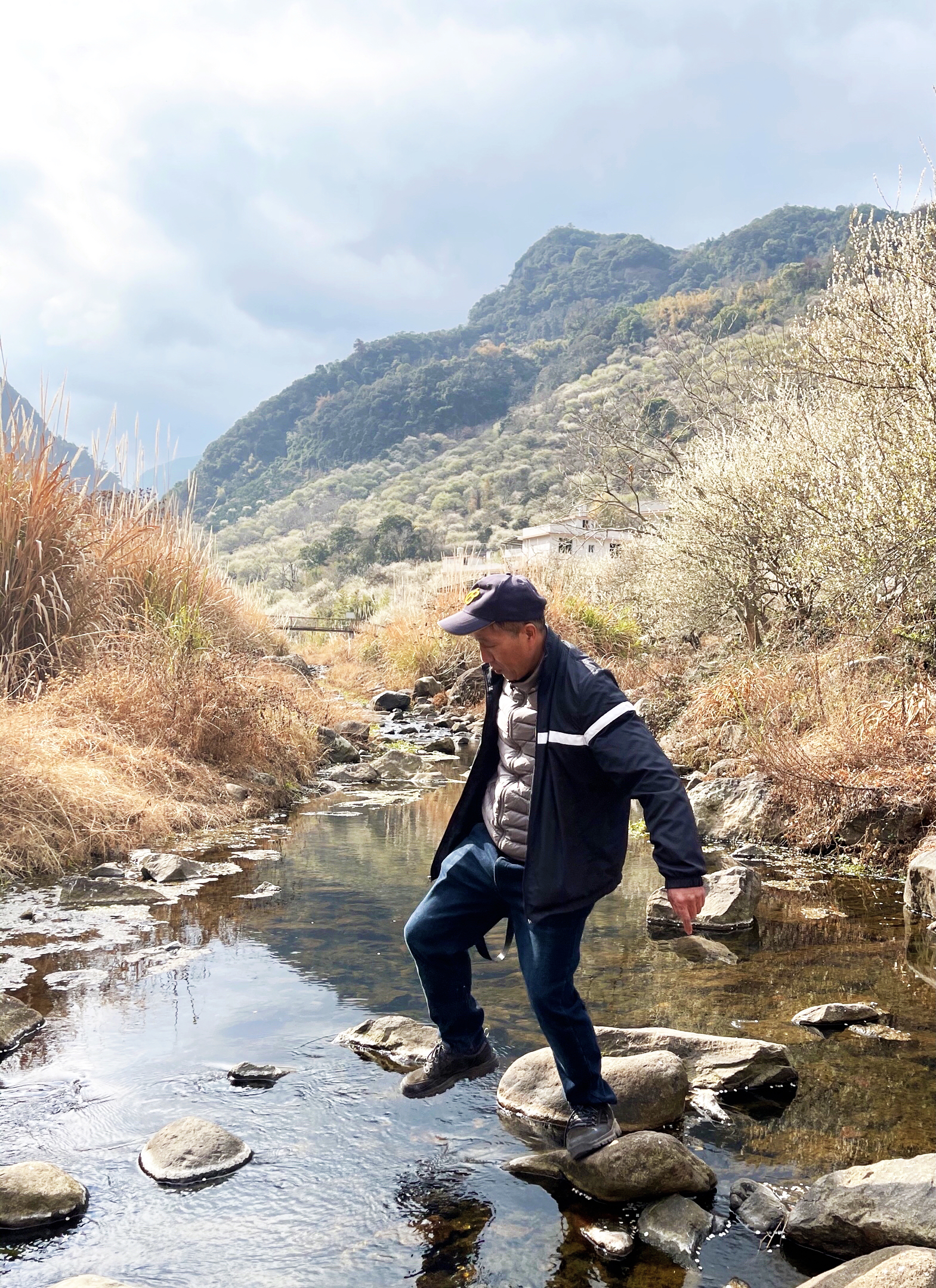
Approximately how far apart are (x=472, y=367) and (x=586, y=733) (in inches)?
4370

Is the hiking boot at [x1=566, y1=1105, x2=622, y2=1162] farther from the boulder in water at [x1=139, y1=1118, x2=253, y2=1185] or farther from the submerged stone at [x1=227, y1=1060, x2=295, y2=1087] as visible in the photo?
the submerged stone at [x1=227, y1=1060, x2=295, y2=1087]

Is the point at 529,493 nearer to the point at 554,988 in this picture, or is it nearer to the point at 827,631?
the point at 827,631

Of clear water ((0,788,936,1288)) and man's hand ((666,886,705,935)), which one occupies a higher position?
man's hand ((666,886,705,935))

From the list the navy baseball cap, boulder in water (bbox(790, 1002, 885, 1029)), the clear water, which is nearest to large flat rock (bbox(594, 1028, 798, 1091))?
the clear water

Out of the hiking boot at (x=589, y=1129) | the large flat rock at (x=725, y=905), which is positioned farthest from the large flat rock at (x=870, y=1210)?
the large flat rock at (x=725, y=905)

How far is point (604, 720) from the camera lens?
307 cm

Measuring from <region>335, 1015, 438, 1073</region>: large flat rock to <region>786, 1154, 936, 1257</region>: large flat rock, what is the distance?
5.79 feet

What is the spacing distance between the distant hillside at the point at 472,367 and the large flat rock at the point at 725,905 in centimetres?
9060

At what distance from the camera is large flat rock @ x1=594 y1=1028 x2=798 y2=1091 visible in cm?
405

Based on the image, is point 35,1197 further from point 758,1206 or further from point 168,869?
point 168,869

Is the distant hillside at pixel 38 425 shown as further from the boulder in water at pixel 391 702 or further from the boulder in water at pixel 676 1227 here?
the boulder in water at pixel 391 702

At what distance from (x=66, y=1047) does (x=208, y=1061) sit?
661 mm

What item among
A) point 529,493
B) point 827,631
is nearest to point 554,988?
point 827,631

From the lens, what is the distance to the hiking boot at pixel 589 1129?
130 inches
